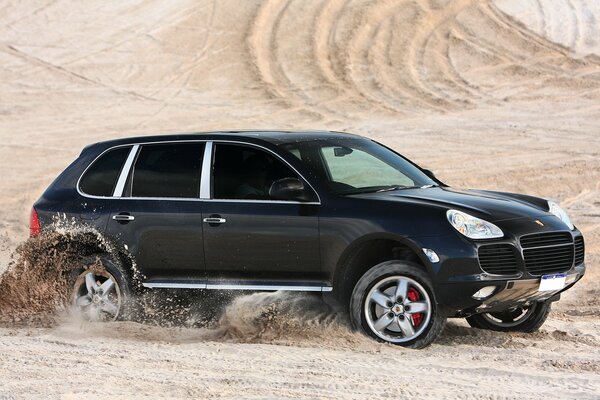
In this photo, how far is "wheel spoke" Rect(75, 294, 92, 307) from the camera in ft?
29.6

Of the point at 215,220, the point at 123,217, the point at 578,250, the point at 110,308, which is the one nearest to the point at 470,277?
the point at 578,250

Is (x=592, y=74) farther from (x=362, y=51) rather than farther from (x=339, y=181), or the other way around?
(x=339, y=181)

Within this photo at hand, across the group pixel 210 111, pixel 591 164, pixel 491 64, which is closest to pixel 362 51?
pixel 491 64

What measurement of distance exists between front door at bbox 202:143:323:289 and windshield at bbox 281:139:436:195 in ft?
0.72

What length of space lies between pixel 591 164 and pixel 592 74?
8301 millimetres

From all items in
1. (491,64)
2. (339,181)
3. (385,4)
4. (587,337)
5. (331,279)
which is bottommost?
(587,337)

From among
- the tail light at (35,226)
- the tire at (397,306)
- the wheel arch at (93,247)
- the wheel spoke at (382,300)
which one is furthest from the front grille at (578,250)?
the tail light at (35,226)

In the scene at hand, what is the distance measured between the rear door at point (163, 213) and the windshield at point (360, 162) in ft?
2.64

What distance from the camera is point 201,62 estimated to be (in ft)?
96.5

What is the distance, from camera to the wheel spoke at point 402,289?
25.8 ft

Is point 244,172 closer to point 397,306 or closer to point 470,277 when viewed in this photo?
point 397,306

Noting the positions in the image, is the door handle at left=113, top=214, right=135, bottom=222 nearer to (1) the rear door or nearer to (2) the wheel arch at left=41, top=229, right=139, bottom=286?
(1) the rear door

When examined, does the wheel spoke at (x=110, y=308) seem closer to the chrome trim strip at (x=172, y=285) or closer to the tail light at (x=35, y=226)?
the chrome trim strip at (x=172, y=285)

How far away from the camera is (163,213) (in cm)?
868
